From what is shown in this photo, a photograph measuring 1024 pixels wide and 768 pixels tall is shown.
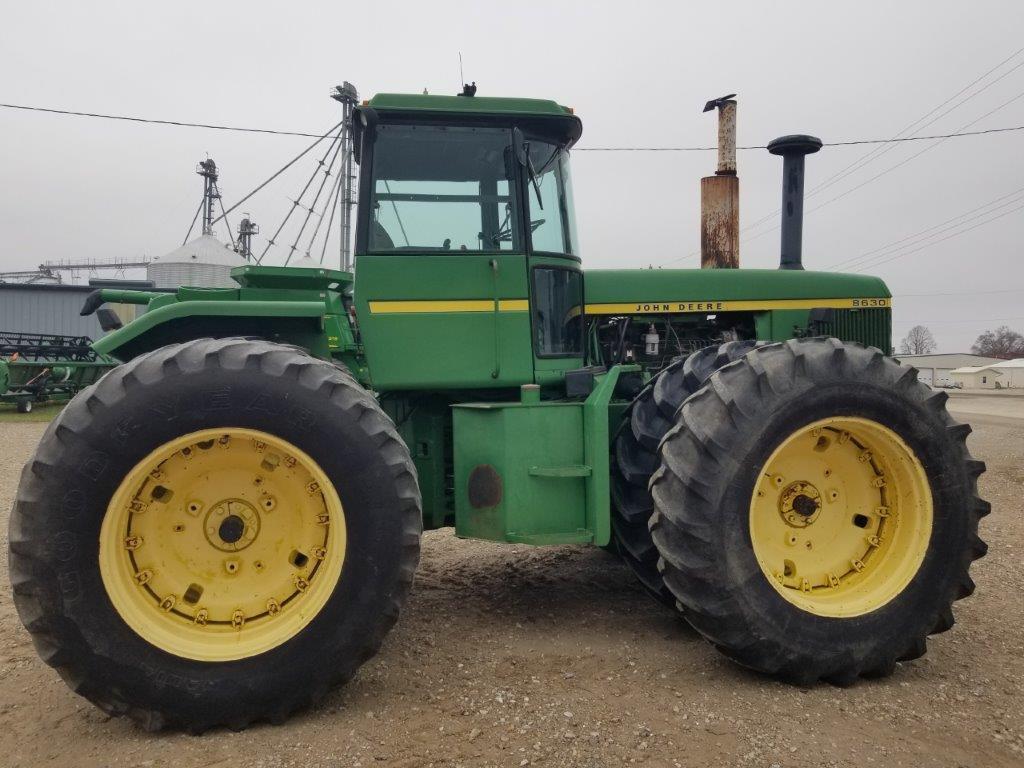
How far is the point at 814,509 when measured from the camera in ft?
11.9

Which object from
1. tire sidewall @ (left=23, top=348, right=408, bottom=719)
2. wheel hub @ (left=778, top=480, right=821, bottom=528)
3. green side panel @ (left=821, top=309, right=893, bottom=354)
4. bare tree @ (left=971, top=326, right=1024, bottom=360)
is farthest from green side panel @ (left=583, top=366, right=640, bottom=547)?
bare tree @ (left=971, top=326, right=1024, bottom=360)

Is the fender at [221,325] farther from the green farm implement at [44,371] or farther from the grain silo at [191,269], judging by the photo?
the grain silo at [191,269]

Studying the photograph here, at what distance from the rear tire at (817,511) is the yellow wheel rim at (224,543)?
59.1 inches

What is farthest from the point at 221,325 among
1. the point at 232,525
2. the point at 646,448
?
the point at 646,448

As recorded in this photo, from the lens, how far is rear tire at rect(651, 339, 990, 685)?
329 cm

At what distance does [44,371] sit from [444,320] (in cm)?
1738

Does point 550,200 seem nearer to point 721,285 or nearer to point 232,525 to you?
point 721,285

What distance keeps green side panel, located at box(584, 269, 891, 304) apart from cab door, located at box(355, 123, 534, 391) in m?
0.88

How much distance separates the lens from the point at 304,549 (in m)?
3.29

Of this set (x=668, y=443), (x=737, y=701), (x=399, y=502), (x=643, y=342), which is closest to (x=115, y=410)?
(x=399, y=502)

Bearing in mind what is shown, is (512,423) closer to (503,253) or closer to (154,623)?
(503,253)

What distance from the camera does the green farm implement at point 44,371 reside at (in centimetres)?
1742

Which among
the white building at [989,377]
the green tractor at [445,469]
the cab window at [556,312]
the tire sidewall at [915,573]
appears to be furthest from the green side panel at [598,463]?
the white building at [989,377]

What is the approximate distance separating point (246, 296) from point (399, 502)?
16.3 feet
